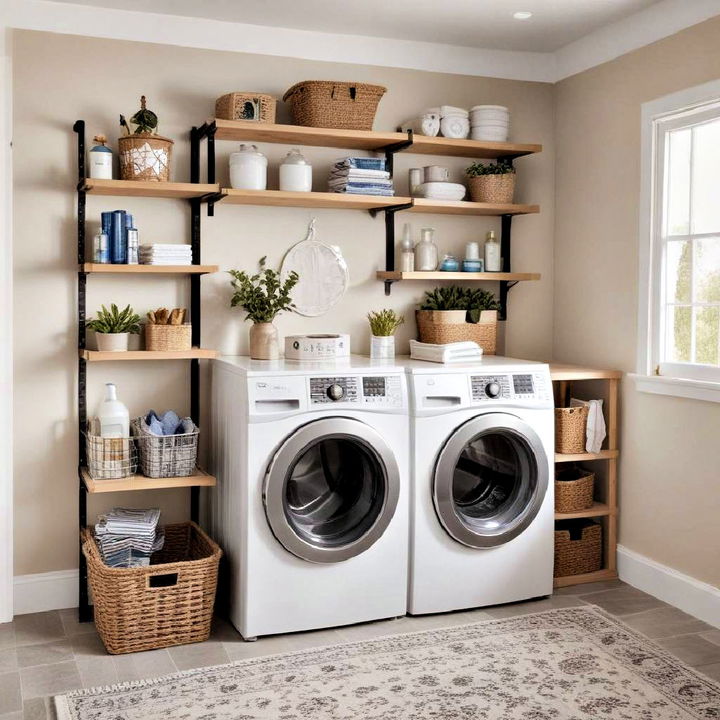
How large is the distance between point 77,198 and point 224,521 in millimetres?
1413

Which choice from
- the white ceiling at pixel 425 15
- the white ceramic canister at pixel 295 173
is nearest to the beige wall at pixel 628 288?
the white ceiling at pixel 425 15

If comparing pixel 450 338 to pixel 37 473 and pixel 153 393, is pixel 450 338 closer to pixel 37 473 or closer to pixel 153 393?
pixel 153 393

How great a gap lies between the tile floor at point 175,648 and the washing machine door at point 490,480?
1.14 ft

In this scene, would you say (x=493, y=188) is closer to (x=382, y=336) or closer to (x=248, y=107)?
(x=382, y=336)

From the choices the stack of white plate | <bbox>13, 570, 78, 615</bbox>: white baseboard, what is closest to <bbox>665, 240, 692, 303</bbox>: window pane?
the stack of white plate

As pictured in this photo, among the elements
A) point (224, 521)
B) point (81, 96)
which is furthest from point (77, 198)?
point (224, 521)

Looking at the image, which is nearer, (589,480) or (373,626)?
(373,626)

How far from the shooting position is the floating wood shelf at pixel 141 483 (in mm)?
3299

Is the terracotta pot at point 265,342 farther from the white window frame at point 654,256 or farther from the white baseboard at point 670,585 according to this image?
the white baseboard at point 670,585

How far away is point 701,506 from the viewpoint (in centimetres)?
348

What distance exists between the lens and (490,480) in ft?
12.1

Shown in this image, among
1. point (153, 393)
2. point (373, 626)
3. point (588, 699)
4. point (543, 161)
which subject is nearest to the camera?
point (588, 699)

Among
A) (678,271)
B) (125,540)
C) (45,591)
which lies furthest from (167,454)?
(678,271)

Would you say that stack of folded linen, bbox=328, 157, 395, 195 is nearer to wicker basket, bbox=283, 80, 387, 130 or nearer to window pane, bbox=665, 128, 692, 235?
wicker basket, bbox=283, 80, 387, 130
